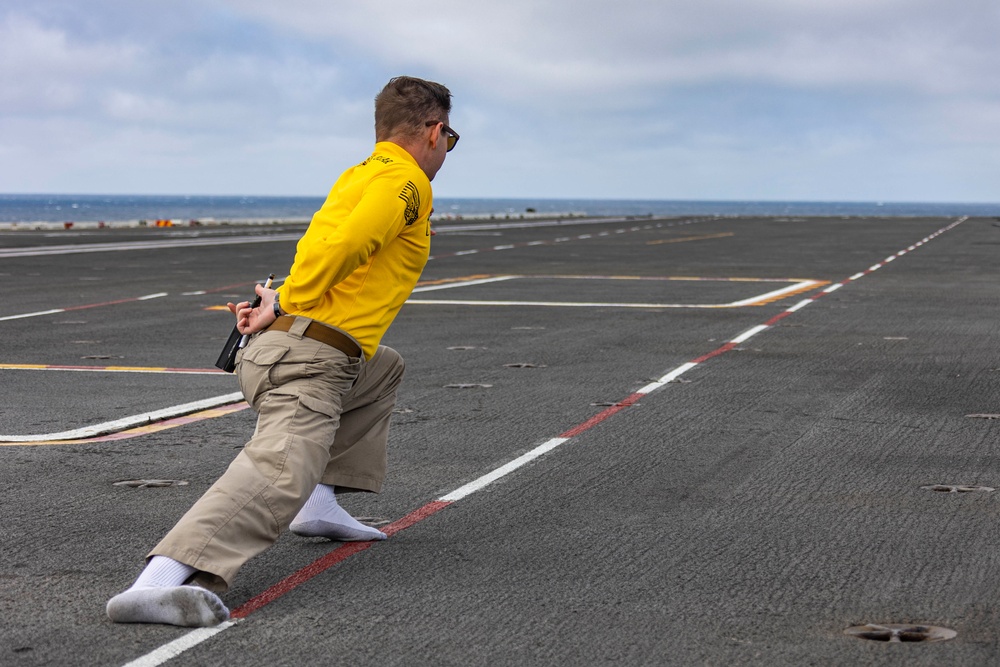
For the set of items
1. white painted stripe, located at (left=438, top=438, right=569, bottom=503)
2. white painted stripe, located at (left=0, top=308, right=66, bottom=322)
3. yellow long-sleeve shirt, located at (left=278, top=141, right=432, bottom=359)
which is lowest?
white painted stripe, located at (left=0, top=308, right=66, bottom=322)

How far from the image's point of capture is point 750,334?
13500mm

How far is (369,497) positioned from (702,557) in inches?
72.1

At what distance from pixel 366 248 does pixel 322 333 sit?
0.39 meters

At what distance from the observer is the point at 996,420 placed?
8.44 metres

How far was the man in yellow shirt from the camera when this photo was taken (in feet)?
14.5

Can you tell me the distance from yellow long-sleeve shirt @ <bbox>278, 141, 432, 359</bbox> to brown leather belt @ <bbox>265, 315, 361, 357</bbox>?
3cm

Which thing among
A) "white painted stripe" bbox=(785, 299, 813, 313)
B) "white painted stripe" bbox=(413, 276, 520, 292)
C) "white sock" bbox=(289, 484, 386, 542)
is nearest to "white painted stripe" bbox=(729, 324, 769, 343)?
"white painted stripe" bbox=(785, 299, 813, 313)

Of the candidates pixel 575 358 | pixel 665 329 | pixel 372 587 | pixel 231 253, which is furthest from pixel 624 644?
pixel 231 253

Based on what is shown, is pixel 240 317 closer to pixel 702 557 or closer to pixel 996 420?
pixel 702 557

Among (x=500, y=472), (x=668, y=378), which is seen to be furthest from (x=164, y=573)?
(x=668, y=378)

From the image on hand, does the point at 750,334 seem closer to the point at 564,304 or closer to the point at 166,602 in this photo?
the point at 564,304

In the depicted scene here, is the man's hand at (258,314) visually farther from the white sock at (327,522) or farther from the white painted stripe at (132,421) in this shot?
the white painted stripe at (132,421)

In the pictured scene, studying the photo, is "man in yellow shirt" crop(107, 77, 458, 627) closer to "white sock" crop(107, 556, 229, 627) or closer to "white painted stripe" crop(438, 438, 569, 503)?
"white sock" crop(107, 556, 229, 627)

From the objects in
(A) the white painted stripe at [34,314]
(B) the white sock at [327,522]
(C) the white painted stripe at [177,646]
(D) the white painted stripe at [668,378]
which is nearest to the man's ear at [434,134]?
(B) the white sock at [327,522]
